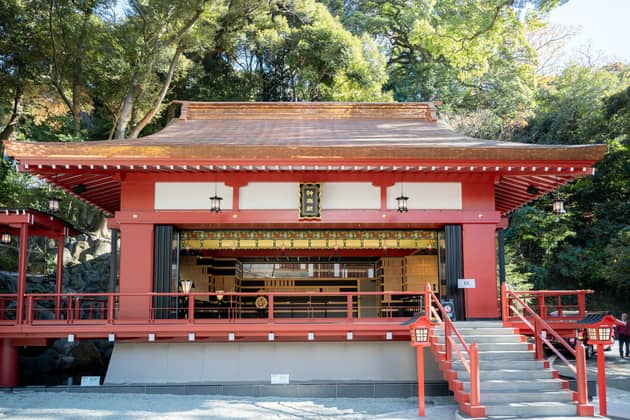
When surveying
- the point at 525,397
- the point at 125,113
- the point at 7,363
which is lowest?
the point at 525,397

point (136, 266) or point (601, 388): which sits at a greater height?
point (136, 266)

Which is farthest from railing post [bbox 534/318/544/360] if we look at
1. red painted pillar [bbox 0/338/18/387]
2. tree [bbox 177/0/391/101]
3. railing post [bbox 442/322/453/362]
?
tree [bbox 177/0/391/101]

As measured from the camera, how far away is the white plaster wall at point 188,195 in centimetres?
1273

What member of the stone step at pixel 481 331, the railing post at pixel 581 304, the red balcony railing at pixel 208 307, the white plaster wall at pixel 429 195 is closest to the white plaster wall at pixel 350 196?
the white plaster wall at pixel 429 195

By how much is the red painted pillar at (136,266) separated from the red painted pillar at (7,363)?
7.34ft

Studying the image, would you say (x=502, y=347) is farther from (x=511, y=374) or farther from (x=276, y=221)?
(x=276, y=221)

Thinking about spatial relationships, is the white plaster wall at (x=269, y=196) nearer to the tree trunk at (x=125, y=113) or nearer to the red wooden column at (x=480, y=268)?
the red wooden column at (x=480, y=268)

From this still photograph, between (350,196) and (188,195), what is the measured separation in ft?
11.3

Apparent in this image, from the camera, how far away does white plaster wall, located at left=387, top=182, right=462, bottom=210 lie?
12859 millimetres

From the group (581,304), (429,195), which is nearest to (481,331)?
(581,304)

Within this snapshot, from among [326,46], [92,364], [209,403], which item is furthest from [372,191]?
[326,46]

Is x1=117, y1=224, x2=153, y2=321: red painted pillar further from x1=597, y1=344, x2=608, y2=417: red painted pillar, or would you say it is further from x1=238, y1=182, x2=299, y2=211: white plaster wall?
x1=597, y1=344, x2=608, y2=417: red painted pillar

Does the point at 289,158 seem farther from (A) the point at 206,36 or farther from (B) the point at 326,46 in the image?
(B) the point at 326,46

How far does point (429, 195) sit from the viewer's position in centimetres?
1290
